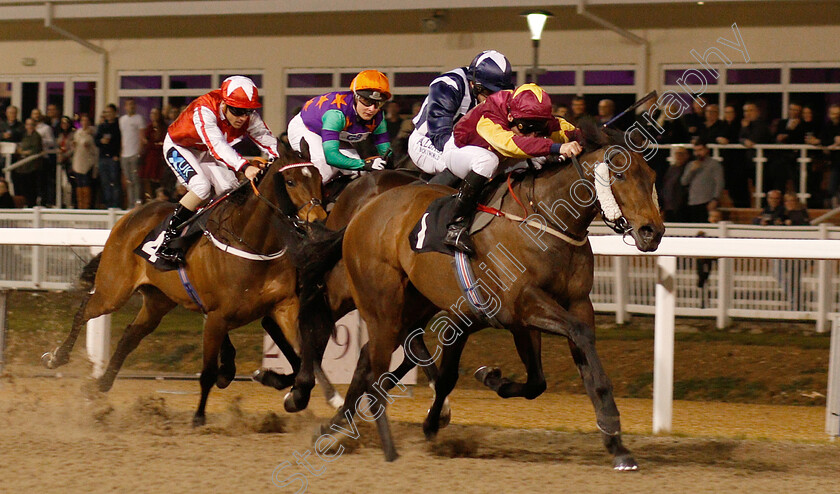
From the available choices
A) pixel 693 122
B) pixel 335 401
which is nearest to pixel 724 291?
pixel 693 122

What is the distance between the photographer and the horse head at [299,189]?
559 cm

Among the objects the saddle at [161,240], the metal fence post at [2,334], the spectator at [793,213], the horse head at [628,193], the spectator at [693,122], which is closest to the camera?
the horse head at [628,193]

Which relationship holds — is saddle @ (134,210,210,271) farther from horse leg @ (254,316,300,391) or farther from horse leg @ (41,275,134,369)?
horse leg @ (254,316,300,391)

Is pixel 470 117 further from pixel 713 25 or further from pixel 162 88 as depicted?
pixel 162 88

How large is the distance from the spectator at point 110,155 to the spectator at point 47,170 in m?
Answer: 1.07

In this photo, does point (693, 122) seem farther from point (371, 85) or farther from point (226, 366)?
point (226, 366)

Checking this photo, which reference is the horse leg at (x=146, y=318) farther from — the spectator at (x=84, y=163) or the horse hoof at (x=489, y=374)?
the spectator at (x=84, y=163)

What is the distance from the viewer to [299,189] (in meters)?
5.64

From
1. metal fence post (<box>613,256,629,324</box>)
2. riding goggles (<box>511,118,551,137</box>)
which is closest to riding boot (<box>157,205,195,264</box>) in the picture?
riding goggles (<box>511,118,551,137</box>)

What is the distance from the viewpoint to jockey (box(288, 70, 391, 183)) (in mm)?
6023

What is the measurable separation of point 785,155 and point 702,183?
1153mm

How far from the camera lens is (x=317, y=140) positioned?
6.12 metres

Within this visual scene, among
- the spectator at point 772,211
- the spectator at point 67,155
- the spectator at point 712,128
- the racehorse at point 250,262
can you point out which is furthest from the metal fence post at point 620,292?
the spectator at point 67,155

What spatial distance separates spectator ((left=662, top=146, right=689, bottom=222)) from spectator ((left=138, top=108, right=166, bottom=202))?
17.5 feet
